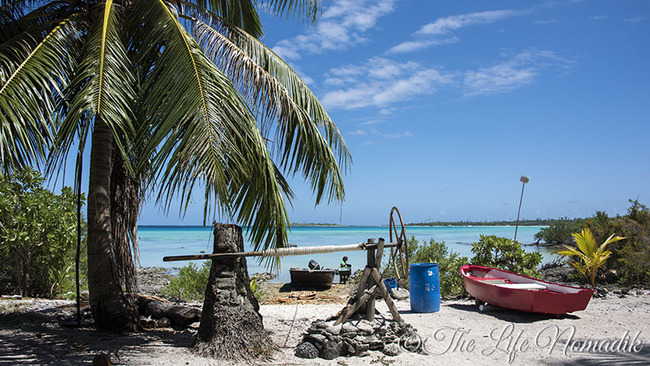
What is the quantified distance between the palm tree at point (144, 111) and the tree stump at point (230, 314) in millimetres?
664

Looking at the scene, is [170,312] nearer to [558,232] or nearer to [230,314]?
[230,314]

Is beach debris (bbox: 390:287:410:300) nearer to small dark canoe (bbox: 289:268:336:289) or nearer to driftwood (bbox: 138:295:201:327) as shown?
small dark canoe (bbox: 289:268:336:289)

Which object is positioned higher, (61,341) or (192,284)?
(61,341)

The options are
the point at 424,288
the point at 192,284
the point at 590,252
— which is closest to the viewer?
the point at 424,288

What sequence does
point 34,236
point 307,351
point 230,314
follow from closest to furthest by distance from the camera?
1. point 230,314
2. point 307,351
3. point 34,236

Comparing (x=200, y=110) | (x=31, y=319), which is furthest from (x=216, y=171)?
(x=31, y=319)

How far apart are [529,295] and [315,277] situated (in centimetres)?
808

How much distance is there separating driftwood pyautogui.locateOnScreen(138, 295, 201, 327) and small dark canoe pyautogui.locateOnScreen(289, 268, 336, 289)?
299 inches

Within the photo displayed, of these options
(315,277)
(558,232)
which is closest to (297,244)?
(315,277)

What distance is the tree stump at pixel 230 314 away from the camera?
5656 mm

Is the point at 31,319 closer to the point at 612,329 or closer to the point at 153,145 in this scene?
the point at 153,145

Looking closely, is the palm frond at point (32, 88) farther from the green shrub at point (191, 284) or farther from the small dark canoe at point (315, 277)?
the small dark canoe at point (315, 277)

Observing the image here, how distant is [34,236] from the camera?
931cm

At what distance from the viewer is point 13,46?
5562 mm
